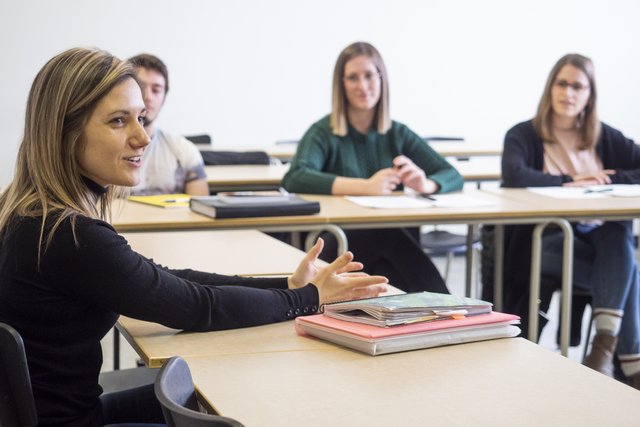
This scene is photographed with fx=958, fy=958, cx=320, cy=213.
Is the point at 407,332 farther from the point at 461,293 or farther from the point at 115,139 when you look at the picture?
the point at 461,293

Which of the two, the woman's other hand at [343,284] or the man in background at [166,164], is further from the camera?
the man in background at [166,164]

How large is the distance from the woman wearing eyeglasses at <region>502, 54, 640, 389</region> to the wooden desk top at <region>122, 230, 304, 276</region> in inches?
49.4

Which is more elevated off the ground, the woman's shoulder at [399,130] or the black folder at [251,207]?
the woman's shoulder at [399,130]

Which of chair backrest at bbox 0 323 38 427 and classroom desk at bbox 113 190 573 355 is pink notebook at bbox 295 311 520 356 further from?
classroom desk at bbox 113 190 573 355

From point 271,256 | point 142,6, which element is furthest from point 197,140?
point 271,256

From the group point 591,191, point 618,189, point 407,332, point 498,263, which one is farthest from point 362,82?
point 407,332

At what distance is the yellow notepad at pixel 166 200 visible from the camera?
3.49 metres

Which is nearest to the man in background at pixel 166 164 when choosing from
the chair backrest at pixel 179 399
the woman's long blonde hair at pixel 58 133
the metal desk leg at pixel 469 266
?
the metal desk leg at pixel 469 266

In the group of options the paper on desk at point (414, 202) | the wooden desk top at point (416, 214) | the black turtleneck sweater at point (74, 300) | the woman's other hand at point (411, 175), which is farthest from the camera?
the woman's other hand at point (411, 175)

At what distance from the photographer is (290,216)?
329 centimetres

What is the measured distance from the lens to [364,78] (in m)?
3.95

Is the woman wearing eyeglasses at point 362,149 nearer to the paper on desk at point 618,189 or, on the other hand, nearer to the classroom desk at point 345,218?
the classroom desk at point 345,218

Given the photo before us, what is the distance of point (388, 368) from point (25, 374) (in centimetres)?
60

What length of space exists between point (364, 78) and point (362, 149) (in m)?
0.31
